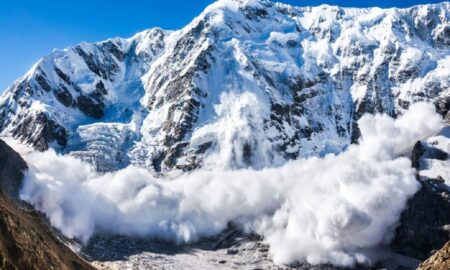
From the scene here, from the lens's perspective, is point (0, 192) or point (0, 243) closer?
point (0, 243)

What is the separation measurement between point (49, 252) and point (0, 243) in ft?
66.4

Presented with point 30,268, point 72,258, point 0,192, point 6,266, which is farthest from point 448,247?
point 72,258

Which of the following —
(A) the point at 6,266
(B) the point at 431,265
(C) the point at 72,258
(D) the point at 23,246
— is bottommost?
(B) the point at 431,265

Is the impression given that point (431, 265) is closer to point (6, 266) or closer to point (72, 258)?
point (6, 266)

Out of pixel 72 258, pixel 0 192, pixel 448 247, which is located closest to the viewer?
pixel 448 247

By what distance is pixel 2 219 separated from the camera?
82188 mm

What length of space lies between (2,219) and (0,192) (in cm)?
1846

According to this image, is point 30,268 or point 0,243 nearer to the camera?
point 0,243

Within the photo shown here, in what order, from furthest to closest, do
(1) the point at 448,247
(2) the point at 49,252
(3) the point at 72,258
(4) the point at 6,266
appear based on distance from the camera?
(3) the point at 72,258 < (2) the point at 49,252 < (4) the point at 6,266 < (1) the point at 448,247

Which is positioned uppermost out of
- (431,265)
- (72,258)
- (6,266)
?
(72,258)

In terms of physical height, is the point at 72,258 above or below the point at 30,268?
above

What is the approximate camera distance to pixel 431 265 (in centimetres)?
4522

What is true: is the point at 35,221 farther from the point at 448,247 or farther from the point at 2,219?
the point at 448,247

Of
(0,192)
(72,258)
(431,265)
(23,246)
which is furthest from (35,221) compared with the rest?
(431,265)
